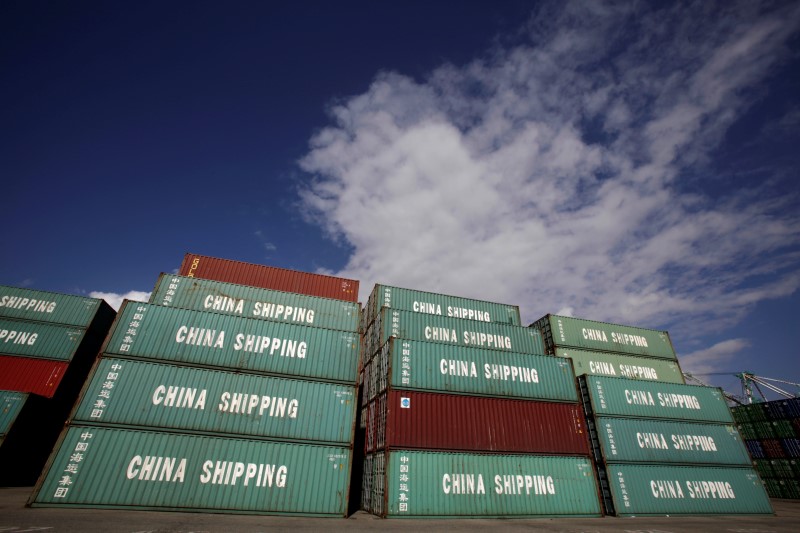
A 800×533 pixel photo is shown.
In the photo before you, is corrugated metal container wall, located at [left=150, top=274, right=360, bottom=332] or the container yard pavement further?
corrugated metal container wall, located at [left=150, top=274, right=360, bottom=332]

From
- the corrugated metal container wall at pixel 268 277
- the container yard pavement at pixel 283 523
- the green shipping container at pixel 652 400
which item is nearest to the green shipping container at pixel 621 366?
the green shipping container at pixel 652 400

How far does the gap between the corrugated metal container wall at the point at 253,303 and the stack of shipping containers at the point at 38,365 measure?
7.88m

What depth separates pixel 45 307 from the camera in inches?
846

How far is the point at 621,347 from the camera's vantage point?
89.0 feet

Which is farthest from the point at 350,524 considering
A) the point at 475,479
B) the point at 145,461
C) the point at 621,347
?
the point at 621,347

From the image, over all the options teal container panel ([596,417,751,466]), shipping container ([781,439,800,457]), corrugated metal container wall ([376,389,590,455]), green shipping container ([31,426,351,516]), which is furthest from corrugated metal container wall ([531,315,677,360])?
green shipping container ([31,426,351,516])

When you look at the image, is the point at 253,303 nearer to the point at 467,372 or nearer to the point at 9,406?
the point at 9,406

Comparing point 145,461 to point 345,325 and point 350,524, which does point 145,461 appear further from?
point 345,325

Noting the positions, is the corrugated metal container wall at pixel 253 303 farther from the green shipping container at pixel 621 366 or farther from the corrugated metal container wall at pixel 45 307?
the green shipping container at pixel 621 366

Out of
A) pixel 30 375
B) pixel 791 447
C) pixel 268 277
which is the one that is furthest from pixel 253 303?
pixel 791 447

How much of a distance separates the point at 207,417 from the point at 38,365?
13.2 meters

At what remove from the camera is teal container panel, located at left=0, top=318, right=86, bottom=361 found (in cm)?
1981

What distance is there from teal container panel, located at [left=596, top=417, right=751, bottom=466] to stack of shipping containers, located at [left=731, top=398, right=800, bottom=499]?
14.8m

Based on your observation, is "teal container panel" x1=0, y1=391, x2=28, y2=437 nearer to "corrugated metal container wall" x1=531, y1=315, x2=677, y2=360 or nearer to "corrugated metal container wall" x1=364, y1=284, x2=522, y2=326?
"corrugated metal container wall" x1=364, y1=284, x2=522, y2=326
